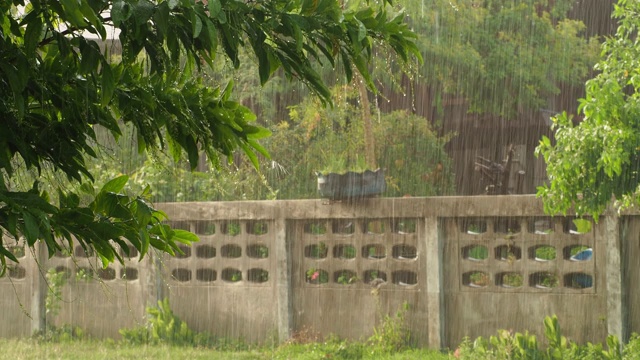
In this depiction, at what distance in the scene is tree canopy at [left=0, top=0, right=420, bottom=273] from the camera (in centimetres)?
250

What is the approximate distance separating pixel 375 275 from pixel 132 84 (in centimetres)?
700

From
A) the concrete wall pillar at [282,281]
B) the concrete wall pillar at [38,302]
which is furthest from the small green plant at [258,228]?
the concrete wall pillar at [38,302]

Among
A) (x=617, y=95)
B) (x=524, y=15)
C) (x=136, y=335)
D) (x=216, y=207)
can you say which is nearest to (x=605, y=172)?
(x=617, y=95)

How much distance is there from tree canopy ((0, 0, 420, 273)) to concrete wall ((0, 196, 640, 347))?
4.75 metres

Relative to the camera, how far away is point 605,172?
6785mm

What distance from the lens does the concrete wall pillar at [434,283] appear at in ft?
28.0

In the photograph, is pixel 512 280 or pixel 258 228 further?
pixel 258 228

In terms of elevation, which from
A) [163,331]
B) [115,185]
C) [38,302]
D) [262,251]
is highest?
[115,185]

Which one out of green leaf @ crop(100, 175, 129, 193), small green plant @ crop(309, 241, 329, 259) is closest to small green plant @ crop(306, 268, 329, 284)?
small green plant @ crop(309, 241, 329, 259)

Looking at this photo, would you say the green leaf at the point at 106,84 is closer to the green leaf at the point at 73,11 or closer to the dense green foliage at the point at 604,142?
the green leaf at the point at 73,11

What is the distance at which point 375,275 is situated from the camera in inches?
380

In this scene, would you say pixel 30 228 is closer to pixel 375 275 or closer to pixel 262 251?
pixel 375 275

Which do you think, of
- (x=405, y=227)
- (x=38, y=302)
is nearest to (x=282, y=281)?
(x=405, y=227)

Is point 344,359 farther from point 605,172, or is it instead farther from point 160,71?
point 160,71
